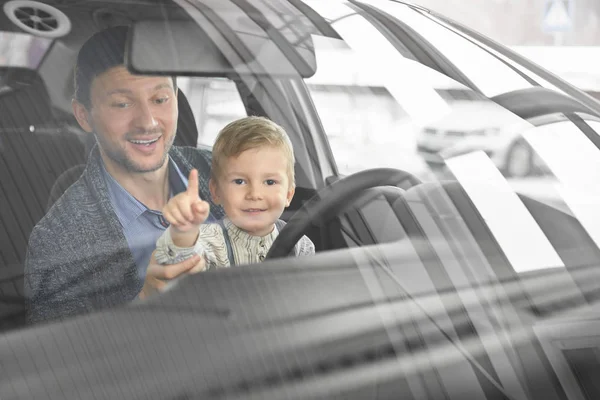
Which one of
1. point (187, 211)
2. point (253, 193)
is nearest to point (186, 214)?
point (187, 211)

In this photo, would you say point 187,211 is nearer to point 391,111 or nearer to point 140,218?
point 140,218

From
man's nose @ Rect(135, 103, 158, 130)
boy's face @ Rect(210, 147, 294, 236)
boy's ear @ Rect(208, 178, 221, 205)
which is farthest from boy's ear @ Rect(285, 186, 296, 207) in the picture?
man's nose @ Rect(135, 103, 158, 130)

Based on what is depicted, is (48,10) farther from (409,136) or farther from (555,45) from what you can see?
(555,45)

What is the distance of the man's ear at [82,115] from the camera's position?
106cm

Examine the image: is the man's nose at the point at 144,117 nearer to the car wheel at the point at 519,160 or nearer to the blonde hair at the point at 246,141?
the blonde hair at the point at 246,141

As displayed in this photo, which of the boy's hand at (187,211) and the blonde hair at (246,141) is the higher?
the blonde hair at (246,141)

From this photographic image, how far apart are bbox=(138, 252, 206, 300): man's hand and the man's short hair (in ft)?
0.86

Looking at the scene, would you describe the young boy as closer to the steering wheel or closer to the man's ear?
the steering wheel

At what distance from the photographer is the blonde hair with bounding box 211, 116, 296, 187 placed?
3.50ft

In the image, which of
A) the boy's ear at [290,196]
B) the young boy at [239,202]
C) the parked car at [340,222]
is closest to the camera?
the parked car at [340,222]

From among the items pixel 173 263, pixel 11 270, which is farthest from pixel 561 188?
pixel 11 270

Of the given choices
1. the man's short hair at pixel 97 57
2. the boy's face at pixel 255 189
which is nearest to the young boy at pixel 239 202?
the boy's face at pixel 255 189

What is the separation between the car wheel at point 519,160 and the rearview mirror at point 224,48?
12.6 inches

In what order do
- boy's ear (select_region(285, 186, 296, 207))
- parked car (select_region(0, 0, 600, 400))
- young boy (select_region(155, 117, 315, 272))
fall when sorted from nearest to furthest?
1. parked car (select_region(0, 0, 600, 400))
2. young boy (select_region(155, 117, 315, 272))
3. boy's ear (select_region(285, 186, 296, 207))
